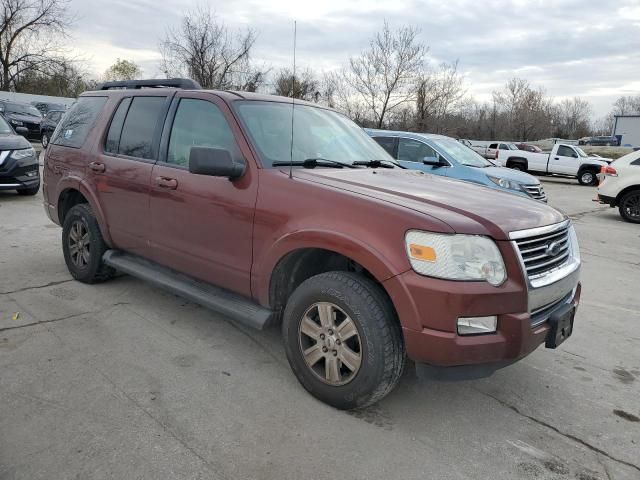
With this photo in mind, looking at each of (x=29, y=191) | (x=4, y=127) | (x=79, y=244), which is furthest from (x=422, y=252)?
(x=4, y=127)

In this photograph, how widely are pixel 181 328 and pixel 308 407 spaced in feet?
4.87

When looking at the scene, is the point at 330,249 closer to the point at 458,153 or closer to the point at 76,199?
the point at 76,199

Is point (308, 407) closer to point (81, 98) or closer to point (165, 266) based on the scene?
point (165, 266)

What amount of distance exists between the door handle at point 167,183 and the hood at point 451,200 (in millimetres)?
1021

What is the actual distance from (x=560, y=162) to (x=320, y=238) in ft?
76.6

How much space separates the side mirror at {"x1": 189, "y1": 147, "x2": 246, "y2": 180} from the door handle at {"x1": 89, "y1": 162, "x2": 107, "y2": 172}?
5.54 ft

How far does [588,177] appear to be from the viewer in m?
22.3

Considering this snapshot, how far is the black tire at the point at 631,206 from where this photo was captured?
11.2 m

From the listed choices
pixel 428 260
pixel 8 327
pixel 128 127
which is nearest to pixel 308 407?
pixel 428 260

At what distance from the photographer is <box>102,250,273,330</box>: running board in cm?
329

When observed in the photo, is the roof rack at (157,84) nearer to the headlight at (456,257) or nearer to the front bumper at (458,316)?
the headlight at (456,257)

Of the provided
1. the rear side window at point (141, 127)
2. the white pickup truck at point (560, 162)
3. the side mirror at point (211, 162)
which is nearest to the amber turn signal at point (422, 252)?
the side mirror at point (211, 162)

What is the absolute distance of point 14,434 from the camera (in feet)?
8.44

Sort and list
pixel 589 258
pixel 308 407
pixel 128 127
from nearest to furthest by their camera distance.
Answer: pixel 308 407, pixel 128 127, pixel 589 258
